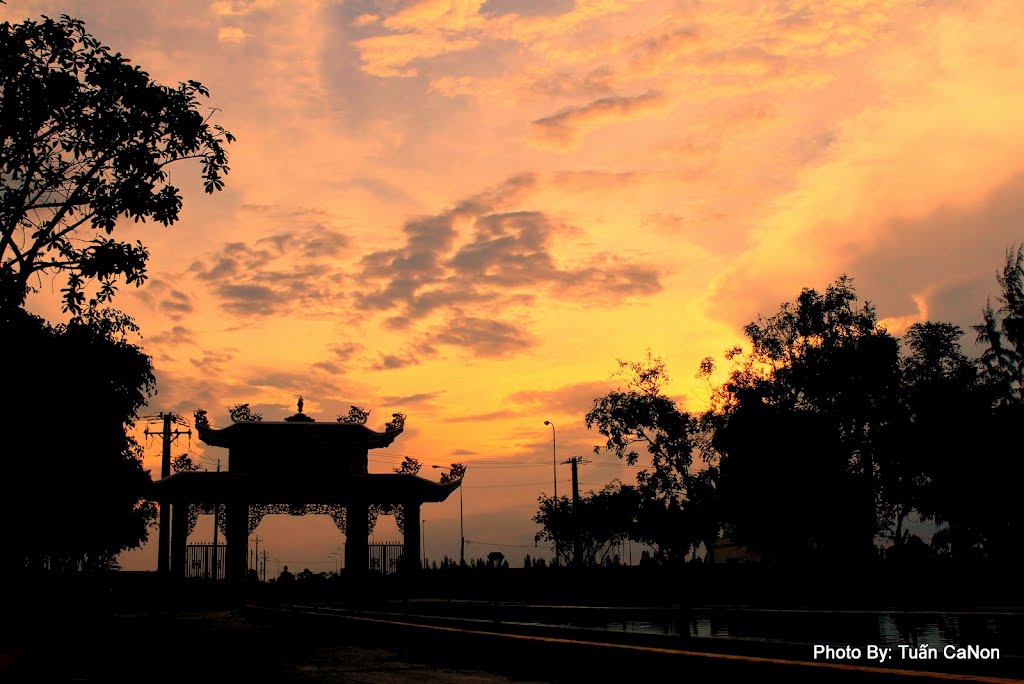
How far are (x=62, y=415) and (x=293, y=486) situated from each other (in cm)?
2207

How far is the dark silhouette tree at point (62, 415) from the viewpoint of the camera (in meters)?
19.2

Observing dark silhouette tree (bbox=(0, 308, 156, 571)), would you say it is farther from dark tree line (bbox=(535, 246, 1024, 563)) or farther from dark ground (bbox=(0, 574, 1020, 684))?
dark tree line (bbox=(535, 246, 1024, 563))

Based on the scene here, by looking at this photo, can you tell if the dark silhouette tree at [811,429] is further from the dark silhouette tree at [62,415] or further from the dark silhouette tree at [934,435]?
the dark silhouette tree at [62,415]

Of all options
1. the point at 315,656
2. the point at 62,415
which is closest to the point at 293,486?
the point at 62,415

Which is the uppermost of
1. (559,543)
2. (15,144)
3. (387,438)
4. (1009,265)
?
(1009,265)

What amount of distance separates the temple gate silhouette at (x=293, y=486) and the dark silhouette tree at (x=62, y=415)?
12.6 metres

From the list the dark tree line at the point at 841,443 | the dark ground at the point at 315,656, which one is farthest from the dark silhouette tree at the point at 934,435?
the dark ground at the point at 315,656

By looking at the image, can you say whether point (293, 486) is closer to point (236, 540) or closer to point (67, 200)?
point (236, 540)

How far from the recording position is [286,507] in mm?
42812

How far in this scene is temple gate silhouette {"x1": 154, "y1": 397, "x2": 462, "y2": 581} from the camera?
42094 mm

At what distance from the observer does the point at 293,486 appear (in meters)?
42.1

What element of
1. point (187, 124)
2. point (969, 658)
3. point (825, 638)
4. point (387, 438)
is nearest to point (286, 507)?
point (387, 438)

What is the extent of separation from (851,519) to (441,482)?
59.6 ft

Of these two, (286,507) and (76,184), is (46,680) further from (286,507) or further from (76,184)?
(286,507)
